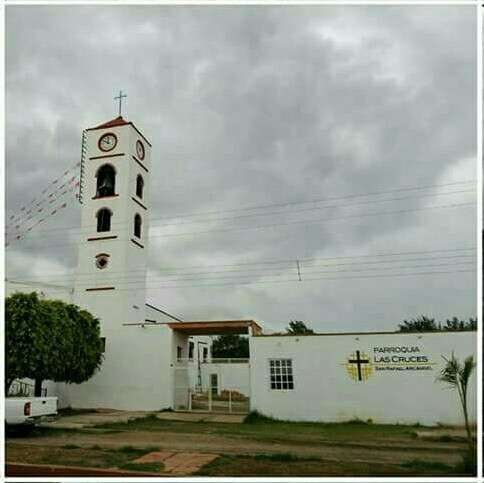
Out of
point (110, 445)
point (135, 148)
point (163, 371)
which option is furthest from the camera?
point (135, 148)

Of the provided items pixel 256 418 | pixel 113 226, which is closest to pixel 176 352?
pixel 256 418

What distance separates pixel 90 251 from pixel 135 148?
559 centimetres

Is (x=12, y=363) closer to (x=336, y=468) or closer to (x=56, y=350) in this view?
(x=56, y=350)

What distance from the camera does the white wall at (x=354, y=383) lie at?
48.9ft

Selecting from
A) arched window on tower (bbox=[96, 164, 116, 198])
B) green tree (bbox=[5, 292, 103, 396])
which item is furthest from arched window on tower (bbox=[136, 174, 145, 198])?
green tree (bbox=[5, 292, 103, 396])

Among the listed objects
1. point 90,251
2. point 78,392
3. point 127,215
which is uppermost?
point 127,215

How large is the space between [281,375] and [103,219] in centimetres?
1146

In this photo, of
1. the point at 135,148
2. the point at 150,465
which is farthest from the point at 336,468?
the point at 135,148

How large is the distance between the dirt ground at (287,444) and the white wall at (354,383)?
1.50m

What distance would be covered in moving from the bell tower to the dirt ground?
7724mm

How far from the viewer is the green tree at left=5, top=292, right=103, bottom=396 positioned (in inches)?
551

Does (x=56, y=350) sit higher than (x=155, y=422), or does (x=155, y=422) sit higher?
(x=56, y=350)

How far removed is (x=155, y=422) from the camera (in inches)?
595

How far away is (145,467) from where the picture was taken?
734cm
